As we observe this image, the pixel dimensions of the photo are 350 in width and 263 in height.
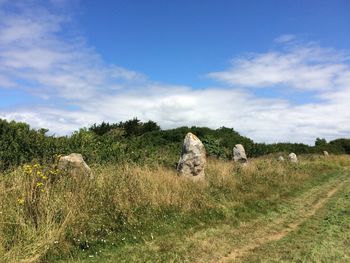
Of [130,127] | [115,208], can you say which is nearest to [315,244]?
[115,208]

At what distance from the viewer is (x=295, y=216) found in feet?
36.9

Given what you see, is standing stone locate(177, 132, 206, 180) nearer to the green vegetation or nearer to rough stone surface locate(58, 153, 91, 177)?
the green vegetation

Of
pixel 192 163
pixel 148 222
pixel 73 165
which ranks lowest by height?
pixel 148 222

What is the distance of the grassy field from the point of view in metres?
7.13

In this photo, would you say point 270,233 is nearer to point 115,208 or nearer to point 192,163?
point 115,208

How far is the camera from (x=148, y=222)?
902 centimetres

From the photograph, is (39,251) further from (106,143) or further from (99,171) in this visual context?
(106,143)

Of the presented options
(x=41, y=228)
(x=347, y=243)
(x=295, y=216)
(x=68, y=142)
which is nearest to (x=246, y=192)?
(x=295, y=216)

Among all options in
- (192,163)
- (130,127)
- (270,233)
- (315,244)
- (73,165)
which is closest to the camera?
(315,244)

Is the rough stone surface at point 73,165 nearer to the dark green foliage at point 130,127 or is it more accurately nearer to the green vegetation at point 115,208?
the green vegetation at point 115,208

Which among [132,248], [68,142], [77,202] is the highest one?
[68,142]

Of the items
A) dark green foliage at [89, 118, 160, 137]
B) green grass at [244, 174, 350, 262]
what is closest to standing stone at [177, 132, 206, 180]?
green grass at [244, 174, 350, 262]

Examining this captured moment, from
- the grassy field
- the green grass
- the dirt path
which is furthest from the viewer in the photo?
the dirt path

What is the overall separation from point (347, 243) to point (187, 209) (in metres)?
3.76
